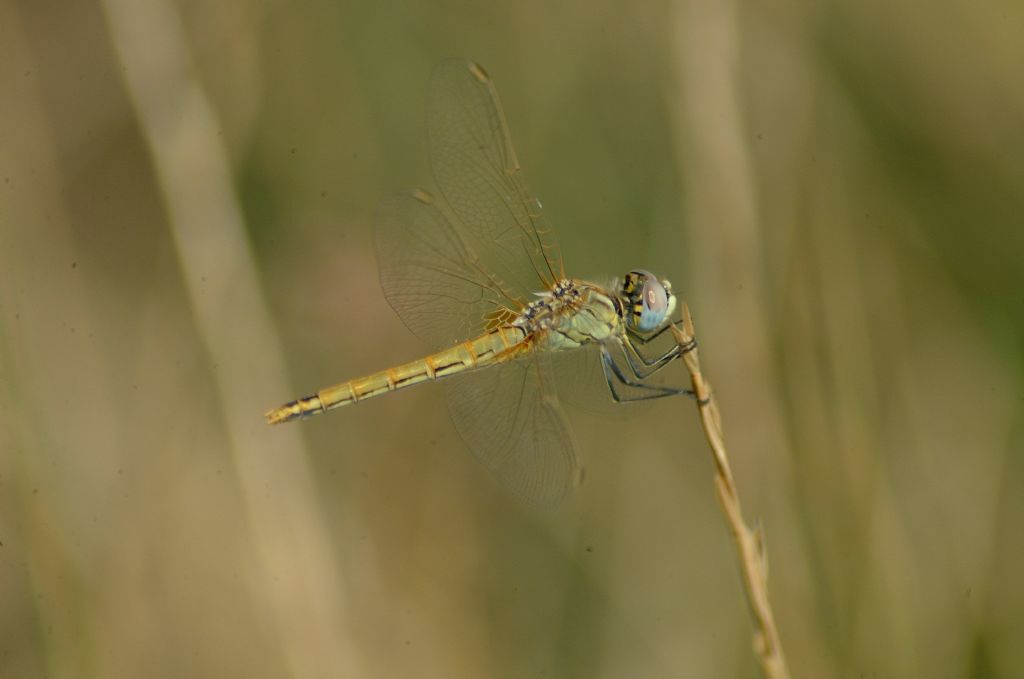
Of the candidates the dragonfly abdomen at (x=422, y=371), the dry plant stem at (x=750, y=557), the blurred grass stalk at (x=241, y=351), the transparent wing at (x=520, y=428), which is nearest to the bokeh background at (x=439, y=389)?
the blurred grass stalk at (x=241, y=351)

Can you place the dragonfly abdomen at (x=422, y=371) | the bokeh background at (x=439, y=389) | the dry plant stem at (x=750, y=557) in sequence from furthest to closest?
the bokeh background at (x=439, y=389), the dragonfly abdomen at (x=422, y=371), the dry plant stem at (x=750, y=557)

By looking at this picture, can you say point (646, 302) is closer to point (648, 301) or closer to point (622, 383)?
point (648, 301)

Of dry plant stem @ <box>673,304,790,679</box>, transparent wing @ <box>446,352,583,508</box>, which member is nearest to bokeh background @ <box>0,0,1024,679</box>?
transparent wing @ <box>446,352,583,508</box>

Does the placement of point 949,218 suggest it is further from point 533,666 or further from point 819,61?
point 533,666

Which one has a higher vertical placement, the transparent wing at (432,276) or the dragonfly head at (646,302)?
the transparent wing at (432,276)

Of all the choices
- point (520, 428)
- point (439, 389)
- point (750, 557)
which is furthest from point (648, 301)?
A: point (439, 389)

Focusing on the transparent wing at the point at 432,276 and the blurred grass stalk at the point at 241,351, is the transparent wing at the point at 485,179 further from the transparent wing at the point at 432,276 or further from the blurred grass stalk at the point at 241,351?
the blurred grass stalk at the point at 241,351

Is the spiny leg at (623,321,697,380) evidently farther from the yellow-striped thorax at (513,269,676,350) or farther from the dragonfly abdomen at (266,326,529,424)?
the dragonfly abdomen at (266,326,529,424)

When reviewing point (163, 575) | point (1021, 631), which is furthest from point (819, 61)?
point (163, 575)
